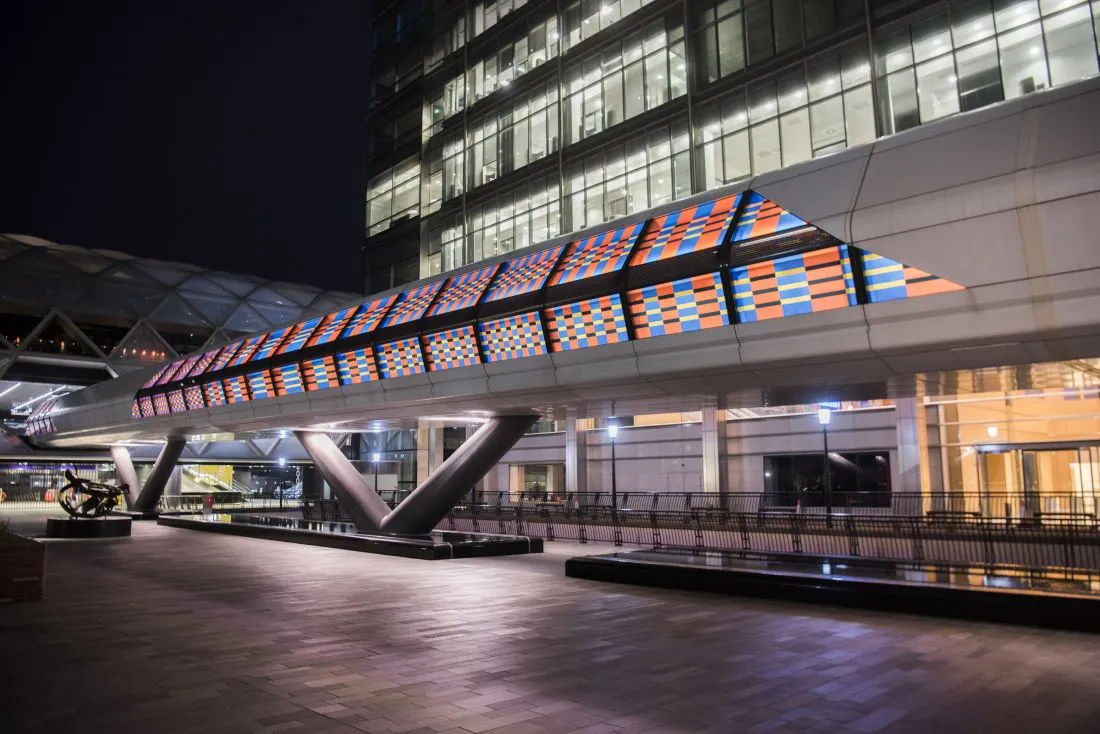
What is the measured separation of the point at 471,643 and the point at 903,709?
4.92 meters

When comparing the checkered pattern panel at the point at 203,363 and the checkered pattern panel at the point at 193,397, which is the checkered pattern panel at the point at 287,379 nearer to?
the checkered pattern panel at the point at 203,363

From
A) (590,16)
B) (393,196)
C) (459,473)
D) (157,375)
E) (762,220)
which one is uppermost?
(590,16)

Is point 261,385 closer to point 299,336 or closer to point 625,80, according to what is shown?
point 299,336

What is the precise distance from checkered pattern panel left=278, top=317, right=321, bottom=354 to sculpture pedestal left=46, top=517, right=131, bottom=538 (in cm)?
1050

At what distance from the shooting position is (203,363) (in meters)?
29.3

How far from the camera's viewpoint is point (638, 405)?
17.1 m

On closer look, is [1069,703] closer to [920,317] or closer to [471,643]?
[920,317]

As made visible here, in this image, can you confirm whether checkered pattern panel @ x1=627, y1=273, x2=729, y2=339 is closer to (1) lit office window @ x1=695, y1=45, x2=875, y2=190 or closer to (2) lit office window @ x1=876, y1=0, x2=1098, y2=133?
(2) lit office window @ x1=876, y1=0, x2=1098, y2=133

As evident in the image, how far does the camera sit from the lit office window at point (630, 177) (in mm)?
34938

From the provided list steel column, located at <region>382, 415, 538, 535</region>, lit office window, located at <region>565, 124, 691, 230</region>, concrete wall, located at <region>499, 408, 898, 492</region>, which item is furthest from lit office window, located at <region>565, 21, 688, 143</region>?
steel column, located at <region>382, 415, 538, 535</region>

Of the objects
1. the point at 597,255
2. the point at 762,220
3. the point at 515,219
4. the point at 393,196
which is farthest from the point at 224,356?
the point at 393,196

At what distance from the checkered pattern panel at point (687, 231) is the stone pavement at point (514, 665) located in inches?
233

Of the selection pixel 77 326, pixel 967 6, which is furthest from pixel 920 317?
pixel 77 326

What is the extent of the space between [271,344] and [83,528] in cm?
1016
